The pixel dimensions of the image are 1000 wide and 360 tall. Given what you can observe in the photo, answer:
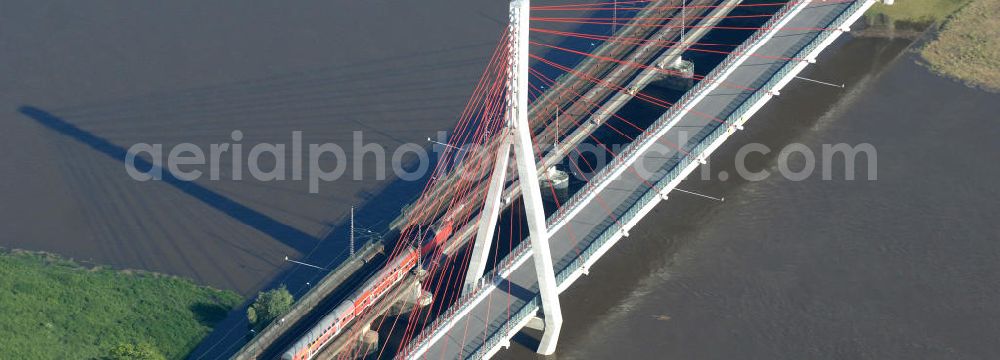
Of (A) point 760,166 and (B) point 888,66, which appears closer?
(A) point 760,166

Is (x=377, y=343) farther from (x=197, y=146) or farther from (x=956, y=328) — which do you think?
(x=956, y=328)

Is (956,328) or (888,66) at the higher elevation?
(888,66)

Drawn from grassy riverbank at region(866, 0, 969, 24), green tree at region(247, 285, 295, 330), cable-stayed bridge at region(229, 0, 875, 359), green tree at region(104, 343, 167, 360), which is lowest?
green tree at region(104, 343, 167, 360)

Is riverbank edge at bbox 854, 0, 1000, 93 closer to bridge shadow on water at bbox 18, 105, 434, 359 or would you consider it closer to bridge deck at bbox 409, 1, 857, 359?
bridge deck at bbox 409, 1, 857, 359

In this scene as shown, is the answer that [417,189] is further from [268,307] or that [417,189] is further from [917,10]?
[917,10]

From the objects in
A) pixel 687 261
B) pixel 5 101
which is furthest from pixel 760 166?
pixel 5 101

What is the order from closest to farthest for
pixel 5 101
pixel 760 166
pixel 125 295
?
pixel 125 295
pixel 760 166
pixel 5 101

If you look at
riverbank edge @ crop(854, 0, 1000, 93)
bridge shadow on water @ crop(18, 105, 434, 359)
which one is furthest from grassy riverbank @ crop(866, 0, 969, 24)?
bridge shadow on water @ crop(18, 105, 434, 359)
